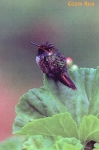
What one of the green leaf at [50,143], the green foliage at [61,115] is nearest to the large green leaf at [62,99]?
the green foliage at [61,115]

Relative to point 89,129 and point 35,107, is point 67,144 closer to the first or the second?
point 89,129

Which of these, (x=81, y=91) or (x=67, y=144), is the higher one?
(x=81, y=91)

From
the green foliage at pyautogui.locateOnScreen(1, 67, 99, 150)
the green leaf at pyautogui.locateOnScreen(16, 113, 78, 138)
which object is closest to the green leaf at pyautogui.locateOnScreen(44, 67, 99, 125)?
the green foliage at pyautogui.locateOnScreen(1, 67, 99, 150)

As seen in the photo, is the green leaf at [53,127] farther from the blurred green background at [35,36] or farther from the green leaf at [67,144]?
the blurred green background at [35,36]

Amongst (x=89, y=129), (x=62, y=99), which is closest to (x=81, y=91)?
(x=62, y=99)

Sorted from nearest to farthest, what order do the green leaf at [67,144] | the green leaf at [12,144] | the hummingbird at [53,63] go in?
the green leaf at [67,144], the green leaf at [12,144], the hummingbird at [53,63]

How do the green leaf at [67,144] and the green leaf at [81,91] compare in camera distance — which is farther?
the green leaf at [81,91]

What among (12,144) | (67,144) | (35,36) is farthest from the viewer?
(35,36)

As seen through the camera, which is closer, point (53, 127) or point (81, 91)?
point (53, 127)

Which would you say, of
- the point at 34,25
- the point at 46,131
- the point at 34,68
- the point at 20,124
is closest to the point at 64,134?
the point at 46,131
